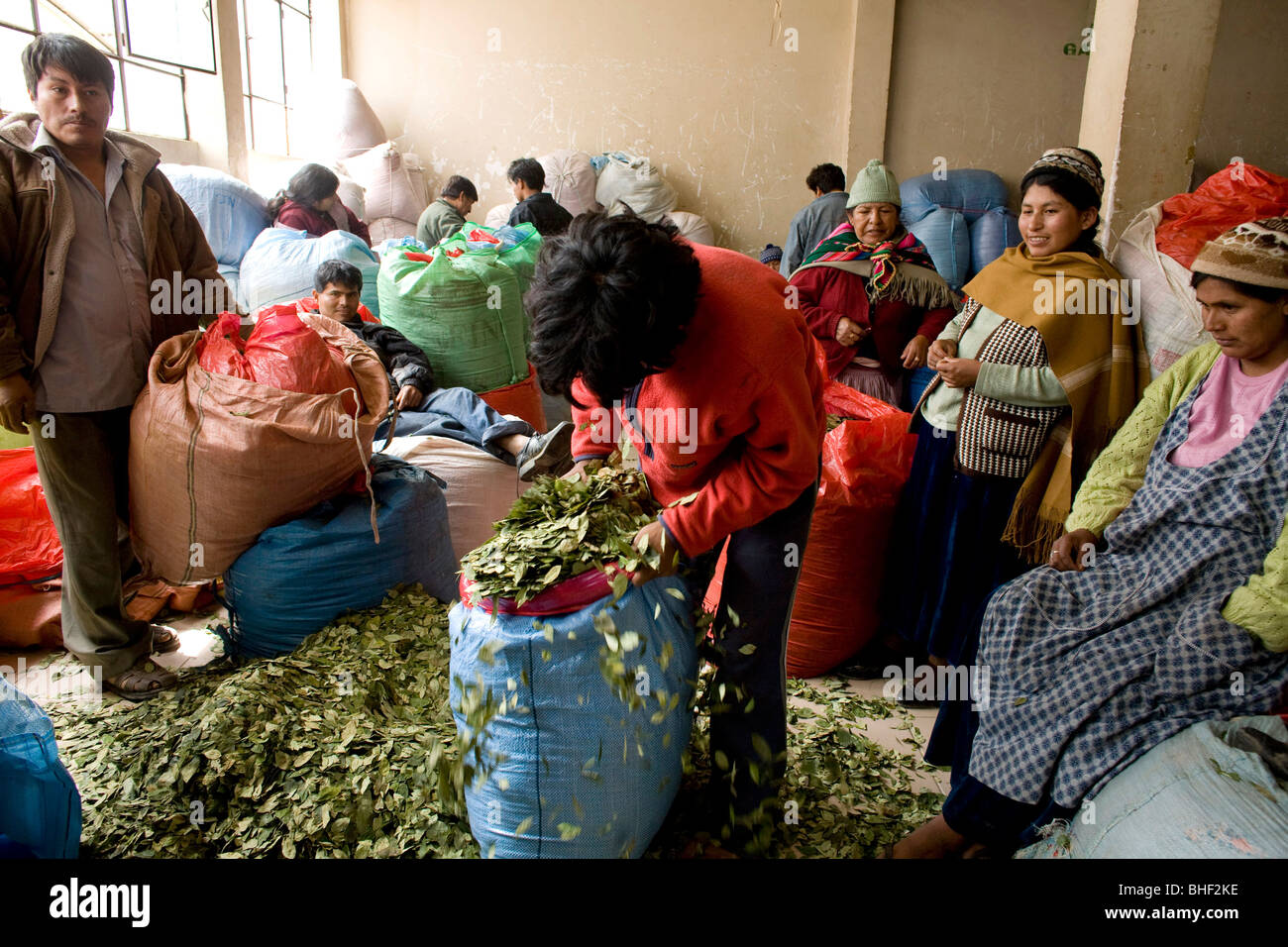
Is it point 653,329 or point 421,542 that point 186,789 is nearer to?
point 421,542

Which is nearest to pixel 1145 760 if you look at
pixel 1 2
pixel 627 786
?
pixel 627 786

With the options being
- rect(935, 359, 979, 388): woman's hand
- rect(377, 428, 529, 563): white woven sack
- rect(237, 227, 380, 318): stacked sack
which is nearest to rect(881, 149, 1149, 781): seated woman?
rect(935, 359, 979, 388): woman's hand

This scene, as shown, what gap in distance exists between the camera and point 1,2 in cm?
391

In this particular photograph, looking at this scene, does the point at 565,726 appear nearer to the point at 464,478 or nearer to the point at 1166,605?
the point at 1166,605

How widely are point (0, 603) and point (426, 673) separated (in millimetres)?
1478

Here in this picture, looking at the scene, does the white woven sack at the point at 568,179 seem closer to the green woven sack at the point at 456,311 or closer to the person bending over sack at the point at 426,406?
the green woven sack at the point at 456,311

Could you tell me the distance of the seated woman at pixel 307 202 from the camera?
4.24 m

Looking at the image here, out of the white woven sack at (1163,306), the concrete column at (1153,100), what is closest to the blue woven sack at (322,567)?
the white woven sack at (1163,306)

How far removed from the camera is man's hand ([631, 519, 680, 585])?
61.1 inches

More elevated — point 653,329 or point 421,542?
point 653,329

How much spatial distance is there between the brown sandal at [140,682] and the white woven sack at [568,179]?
454 centimetres

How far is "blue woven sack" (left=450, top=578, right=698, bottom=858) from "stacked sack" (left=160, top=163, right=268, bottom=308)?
129 inches

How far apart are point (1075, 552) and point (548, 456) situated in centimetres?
168
